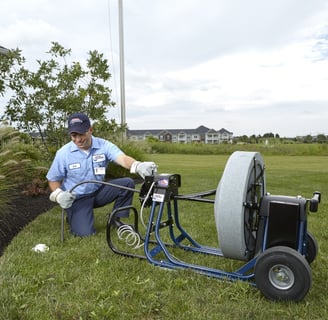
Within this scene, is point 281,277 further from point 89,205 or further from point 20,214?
point 20,214

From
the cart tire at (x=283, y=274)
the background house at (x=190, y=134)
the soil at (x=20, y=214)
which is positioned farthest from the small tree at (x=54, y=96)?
the background house at (x=190, y=134)

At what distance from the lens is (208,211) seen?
5.39m

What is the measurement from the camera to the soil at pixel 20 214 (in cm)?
409

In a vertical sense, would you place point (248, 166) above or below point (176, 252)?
above

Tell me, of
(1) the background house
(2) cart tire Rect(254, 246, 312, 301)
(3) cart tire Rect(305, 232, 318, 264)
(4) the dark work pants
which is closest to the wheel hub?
(2) cart tire Rect(254, 246, 312, 301)

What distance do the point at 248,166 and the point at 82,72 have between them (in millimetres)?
6131

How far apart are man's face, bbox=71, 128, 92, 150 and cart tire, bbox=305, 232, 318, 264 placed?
232 cm

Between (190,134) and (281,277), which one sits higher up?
(281,277)

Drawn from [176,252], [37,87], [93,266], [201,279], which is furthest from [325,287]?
[37,87]

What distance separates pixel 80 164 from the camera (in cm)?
402

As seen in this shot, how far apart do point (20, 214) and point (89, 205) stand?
1.37m

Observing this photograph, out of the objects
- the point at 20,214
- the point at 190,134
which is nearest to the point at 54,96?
the point at 20,214

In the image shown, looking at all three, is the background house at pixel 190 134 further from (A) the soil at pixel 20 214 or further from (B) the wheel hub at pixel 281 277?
(B) the wheel hub at pixel 281 277

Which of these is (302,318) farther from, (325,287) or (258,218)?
(258,218)
